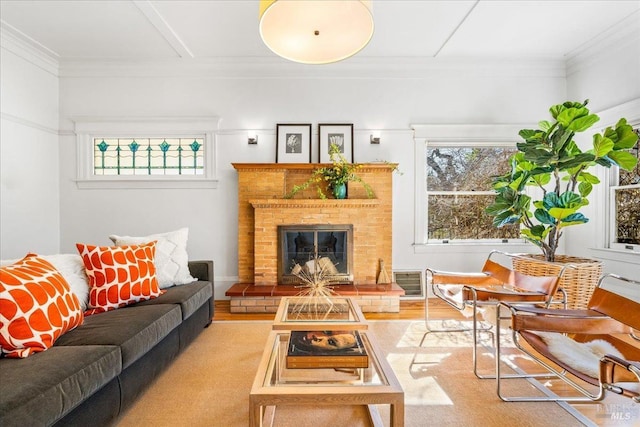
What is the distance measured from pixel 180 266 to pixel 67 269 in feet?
2.71

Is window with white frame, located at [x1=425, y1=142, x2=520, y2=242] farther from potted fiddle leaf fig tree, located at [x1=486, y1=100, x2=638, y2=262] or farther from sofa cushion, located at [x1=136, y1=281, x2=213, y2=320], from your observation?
sofa cushion, located at [x1=136, y1=281, x2=213, y2=320]

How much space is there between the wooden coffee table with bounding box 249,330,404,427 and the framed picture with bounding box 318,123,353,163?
2807mm

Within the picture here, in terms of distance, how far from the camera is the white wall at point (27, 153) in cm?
347

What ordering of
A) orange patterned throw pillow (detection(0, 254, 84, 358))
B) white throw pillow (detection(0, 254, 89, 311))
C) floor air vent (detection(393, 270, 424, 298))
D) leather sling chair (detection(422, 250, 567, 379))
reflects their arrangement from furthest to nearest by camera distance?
floor air vent (detection(393, 270, 424, 298)), leather sling chair (detection(422, 250, 567, 379)), white throw pillow (detection(0, 254, 89, 311)), orange patterned throw pillow (detection(0, 254, 84, 358))

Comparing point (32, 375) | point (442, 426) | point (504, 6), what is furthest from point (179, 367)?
point (504, 6)

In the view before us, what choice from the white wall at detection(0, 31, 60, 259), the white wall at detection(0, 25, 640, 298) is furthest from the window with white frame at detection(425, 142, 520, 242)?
the white wall at detection(0, 31, 60, 259)

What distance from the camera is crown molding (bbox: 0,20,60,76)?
11.2 feet

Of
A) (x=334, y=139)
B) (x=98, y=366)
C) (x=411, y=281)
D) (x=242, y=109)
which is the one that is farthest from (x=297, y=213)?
(x=98, y=366)

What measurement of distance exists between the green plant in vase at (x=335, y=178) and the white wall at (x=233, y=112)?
0.29m

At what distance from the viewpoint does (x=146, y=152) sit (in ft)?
13.9

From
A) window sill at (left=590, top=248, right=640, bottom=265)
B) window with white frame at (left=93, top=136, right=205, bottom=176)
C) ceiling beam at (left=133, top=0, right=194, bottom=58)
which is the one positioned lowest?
window sill at (left=590, top=248, right=640, bottom=265)

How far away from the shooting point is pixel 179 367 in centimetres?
239

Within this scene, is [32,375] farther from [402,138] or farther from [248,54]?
[402,138]

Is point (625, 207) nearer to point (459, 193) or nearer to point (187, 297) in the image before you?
point (459, 193)
